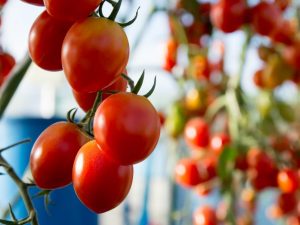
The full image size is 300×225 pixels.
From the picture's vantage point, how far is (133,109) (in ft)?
0.97

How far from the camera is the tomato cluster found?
0.94 ft

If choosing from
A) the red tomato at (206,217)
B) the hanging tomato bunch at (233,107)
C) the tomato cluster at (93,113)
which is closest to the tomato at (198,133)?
the hanging tomato bunch at (233,107)

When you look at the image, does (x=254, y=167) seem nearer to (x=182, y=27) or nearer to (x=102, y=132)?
(x=182, y=27)

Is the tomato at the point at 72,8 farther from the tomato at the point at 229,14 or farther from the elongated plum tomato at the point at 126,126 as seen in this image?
the tomato at the point at 229,14

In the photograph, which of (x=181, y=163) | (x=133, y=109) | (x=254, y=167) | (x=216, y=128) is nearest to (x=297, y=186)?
(x=254, y=167)

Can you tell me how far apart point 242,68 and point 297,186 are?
21 centimetres

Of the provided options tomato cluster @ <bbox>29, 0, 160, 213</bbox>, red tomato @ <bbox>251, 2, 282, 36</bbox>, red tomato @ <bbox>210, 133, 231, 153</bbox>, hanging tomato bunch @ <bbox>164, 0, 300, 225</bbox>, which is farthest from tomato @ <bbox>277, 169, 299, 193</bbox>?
tomato cluster @ <bbox>29, 0, 160, 213</bbox>

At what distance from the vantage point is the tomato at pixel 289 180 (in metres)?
0.82

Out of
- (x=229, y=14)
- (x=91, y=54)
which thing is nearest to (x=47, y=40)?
(x=91, y=54)

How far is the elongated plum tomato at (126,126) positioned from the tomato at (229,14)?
0.49 metres

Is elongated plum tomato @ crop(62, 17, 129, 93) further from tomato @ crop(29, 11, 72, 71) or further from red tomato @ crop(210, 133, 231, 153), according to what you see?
red tomato @ crop(210, 133, 231, 153)

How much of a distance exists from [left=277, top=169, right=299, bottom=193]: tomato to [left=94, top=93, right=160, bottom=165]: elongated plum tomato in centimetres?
57

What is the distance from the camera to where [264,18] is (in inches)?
30.8

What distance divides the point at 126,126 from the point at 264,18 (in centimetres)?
54
